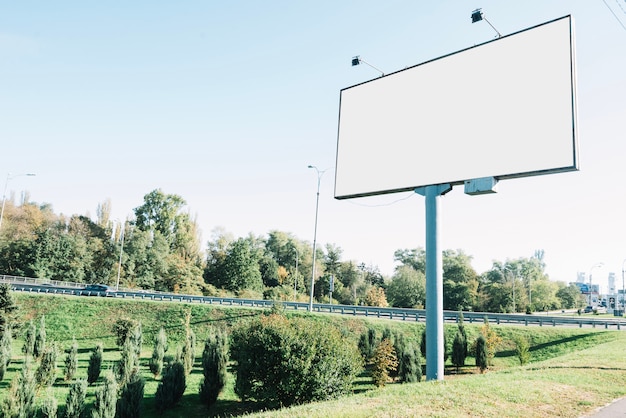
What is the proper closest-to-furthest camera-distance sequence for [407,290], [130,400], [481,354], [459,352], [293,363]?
[130,400], [293,363], [481,354], [459,352], [407,290]

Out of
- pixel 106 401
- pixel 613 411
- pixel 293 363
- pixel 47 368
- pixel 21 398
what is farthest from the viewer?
pixel 47 368

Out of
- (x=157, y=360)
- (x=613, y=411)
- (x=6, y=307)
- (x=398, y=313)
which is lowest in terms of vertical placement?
(x=157, y=360)

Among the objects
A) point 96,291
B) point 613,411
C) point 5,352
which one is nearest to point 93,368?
point 5,352

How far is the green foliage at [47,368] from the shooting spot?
783 inches

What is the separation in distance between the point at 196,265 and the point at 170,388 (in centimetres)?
6044

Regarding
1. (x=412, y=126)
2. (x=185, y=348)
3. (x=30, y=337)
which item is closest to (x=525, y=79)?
(x=412, y=126)

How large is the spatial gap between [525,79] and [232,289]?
213 feet

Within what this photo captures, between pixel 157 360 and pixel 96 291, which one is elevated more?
pixel 96 291

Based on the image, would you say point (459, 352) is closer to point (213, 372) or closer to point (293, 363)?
point (293, 363)

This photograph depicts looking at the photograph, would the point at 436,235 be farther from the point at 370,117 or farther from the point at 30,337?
the point at 30,337

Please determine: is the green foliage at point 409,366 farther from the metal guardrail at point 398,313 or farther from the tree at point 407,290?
the tree at point 407,290

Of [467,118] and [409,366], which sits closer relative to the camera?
[467,118]

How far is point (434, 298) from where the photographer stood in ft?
41.8

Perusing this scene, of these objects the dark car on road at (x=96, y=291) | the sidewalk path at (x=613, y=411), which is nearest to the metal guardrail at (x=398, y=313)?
the dark car on road at (x=96, y=291)
